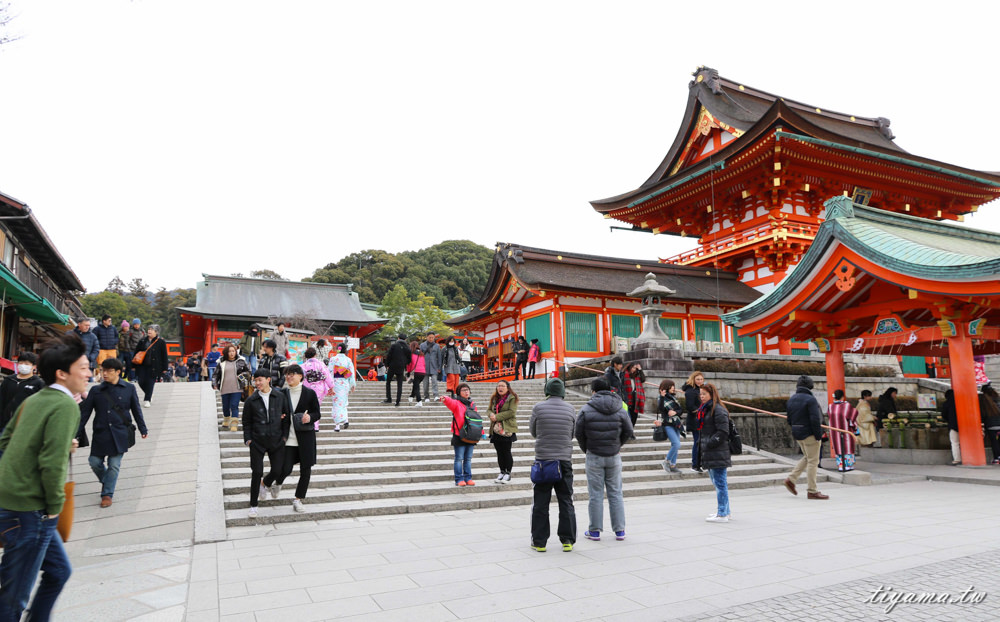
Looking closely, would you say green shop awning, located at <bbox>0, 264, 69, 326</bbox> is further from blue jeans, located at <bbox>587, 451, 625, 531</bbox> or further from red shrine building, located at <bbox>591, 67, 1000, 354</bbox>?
red shrine building, located at <bbox>591, 67, 1000, 354</bbox>

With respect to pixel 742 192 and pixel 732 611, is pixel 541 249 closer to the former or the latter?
pixel 742 192

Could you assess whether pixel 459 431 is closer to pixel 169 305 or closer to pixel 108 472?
pixel 108 472

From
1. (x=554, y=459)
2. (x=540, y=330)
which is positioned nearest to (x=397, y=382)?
(x=554, y=459)

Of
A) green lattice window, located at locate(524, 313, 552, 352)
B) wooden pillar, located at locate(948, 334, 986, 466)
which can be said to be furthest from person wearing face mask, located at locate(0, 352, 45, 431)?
green lattice window, located at locate(524, 313, 552, 352)

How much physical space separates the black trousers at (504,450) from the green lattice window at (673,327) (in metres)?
14.5

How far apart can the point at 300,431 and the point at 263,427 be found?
40 cm

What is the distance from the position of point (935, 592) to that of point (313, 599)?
170 inches

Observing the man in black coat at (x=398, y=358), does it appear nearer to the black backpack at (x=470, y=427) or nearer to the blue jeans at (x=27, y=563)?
the black backpack at (x=470, y=427)

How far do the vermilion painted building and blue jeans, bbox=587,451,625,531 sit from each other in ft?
44.4

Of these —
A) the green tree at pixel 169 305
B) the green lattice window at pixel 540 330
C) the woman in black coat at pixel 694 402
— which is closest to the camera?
the woman in black coat at pixel 694 402

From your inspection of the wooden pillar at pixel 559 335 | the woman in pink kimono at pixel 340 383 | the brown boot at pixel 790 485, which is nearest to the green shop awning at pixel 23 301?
the woman in pink kimono at pixel 340 383

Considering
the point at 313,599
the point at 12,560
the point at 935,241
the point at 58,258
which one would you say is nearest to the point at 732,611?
the point at 313,599

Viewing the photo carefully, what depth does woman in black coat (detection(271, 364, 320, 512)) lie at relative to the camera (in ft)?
22.7

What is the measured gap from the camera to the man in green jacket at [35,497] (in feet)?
9.61
